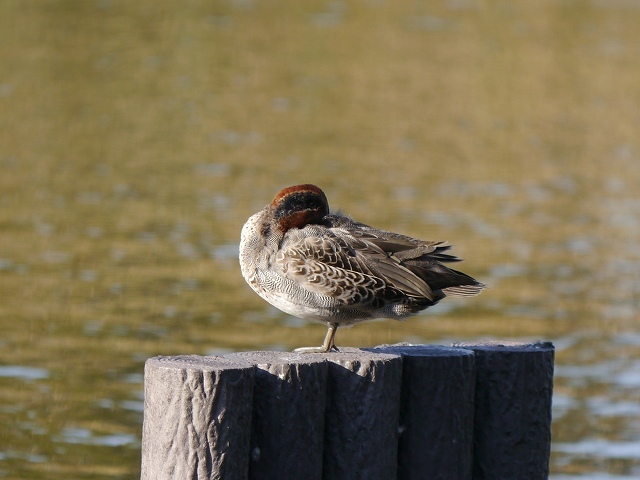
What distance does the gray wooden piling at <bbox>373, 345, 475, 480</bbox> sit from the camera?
605 cm

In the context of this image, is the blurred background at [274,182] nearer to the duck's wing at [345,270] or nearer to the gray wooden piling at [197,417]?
the duck's wing at [345,270]

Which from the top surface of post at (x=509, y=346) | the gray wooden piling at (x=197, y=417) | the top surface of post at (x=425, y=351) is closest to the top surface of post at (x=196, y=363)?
the gray wooden piling at (x=197, y=417)

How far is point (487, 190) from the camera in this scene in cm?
2053

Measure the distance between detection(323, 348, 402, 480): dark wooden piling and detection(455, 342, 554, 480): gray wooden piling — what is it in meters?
0.67

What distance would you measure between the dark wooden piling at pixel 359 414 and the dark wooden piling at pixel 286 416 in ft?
0.35

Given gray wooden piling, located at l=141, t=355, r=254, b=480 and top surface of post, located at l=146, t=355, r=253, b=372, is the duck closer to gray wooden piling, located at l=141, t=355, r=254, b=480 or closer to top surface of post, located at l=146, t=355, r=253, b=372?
top surface of post, located at l=146, t=355, r=253, b=372

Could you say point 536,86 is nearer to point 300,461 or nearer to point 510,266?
point 510,266

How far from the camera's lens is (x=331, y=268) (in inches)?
243

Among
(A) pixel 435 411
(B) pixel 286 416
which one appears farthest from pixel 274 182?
(B) pixel 286 416

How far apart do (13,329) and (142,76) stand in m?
16.1

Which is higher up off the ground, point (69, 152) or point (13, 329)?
point (69, 152)

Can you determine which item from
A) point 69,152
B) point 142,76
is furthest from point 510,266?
point 142,76

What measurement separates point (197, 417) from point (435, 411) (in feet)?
4.22

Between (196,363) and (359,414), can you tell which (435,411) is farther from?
(196,363)
